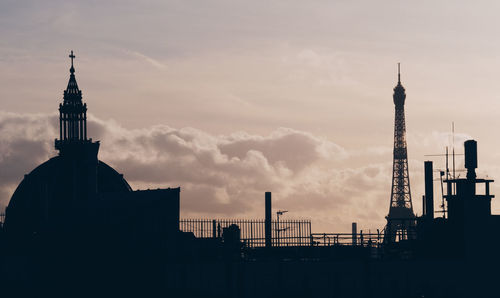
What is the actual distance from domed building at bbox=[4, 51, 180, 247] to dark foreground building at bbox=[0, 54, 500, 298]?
16 centimetres

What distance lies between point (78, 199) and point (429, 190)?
32515 mm

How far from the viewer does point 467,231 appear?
66.4 m

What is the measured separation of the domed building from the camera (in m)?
66.5

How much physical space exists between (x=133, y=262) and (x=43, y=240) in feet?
28.3

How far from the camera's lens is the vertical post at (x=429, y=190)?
77.4m

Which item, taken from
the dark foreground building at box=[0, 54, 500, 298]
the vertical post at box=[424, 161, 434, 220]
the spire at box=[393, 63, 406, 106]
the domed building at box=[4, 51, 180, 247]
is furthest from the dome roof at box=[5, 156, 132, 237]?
the spire at box=[393, 63, 406, 106]

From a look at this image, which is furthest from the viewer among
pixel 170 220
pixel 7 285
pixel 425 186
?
pixel 425 186

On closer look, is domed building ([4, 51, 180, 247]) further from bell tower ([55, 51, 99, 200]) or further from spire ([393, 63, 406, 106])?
spire ([393, 63, 406, 106])

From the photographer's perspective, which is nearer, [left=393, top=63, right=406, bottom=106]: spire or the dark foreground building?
the dark foreground building

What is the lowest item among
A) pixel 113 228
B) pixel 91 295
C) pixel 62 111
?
pixel 91 295

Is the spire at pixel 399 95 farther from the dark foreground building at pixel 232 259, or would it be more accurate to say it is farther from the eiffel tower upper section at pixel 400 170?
the dark foreground building at pixel 232 259

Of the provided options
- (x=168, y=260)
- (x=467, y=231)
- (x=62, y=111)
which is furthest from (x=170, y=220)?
(x=62, y=111)

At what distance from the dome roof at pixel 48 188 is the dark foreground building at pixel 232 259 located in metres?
19.0

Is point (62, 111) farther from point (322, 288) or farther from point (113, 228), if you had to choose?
point (322, 288)
